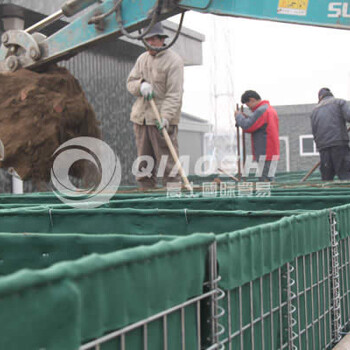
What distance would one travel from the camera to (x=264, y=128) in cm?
738

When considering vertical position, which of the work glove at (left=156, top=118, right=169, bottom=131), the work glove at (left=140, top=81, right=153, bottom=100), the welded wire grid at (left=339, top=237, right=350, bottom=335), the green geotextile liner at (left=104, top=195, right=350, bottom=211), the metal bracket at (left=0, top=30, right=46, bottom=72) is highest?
the metal bracket at (left=0, top=30, right=46, bottom=72)

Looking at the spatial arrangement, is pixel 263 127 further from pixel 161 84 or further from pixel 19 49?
pixel 19 49

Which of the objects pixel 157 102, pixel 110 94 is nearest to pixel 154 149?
pixel 157 102

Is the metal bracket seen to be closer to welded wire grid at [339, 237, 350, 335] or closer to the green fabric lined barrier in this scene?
welded wire grid at [339, 237, 350, 335]

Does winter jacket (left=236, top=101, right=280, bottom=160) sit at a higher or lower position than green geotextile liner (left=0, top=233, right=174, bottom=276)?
higher

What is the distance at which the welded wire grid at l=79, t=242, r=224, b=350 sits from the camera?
128 cm

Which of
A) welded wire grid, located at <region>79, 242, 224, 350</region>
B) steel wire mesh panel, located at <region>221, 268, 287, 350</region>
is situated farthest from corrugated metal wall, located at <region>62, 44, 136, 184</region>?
welded wire grid, located at <region>79, 242, 224, 350</region>

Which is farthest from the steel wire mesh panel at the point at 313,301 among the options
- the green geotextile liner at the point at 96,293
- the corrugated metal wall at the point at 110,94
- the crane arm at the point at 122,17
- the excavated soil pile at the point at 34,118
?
the corrugated metal wall at the point at 110,94

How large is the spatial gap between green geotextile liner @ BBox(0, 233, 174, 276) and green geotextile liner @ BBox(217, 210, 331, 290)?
24 cm

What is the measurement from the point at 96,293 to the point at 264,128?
21.1ft

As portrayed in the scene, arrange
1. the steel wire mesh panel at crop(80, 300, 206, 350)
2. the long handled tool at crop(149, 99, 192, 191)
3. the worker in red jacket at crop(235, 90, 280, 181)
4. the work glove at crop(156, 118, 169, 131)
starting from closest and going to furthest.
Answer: the steel wire mesh panel at crop(80, 300, 206, 350) → the long handled tool at crop(149, 99, 192, 191) → the work glove at crop(156, 118, 169, 131) → the worker in red jacket at crop(235, 90, 280, 181)

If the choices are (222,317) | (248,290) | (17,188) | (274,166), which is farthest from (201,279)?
(17,188)

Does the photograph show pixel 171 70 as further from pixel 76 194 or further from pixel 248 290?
pixel 248 290

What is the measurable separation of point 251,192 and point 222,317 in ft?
9.79
